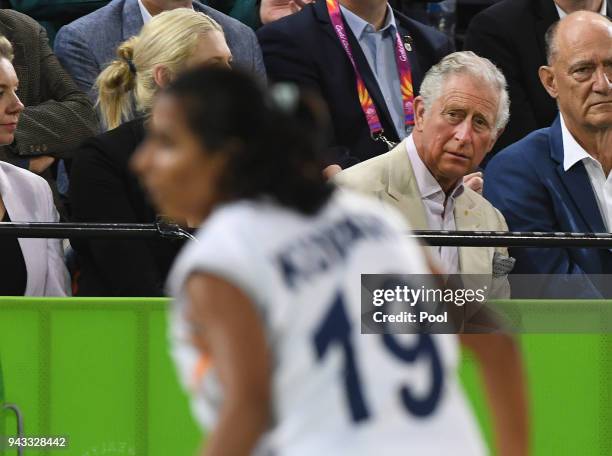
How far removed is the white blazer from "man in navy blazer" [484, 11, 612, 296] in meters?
1.77

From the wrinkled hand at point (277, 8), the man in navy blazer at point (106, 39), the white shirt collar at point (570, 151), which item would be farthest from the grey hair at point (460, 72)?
the wrinkled hand at point (277, 8)

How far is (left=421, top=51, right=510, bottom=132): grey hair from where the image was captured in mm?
6008

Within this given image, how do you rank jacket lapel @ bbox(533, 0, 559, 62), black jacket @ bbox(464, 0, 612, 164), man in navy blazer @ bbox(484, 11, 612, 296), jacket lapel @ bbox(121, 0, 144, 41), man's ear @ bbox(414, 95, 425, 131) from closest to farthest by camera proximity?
man in navy blazer @ bbox(484, 11, 612, 296)
man's ear @ bbox(414, 95, 425, 131)
jacket lapel @ bbox(121, 0, 144, 41)
black jacket @ bbox(464, 0, 612, 164)
jacket lapel @ bbox(533, 0, 559, 62)

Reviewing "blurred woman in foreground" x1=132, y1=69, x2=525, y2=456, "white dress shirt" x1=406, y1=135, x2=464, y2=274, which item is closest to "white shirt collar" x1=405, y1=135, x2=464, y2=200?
"white dress shirt" x1=406, y1=135, x2=464, y2=274

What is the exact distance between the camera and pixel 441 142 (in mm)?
5883

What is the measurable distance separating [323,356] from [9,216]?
3.25 meters

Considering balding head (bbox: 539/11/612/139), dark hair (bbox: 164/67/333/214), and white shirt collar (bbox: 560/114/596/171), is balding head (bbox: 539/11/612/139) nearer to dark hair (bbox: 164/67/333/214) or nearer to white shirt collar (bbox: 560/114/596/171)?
white shirt collar (bbox: 560/114/596/171)

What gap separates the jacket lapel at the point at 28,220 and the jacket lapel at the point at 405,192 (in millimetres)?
1337

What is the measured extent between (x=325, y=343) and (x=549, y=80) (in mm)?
4160

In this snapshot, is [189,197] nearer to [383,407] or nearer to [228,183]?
[228,183]

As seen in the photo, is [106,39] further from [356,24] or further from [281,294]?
[281,294]

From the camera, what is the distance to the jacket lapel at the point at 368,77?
6.47m

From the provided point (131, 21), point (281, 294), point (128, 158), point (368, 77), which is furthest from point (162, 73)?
point (281, 294)

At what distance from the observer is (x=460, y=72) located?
237 inches
